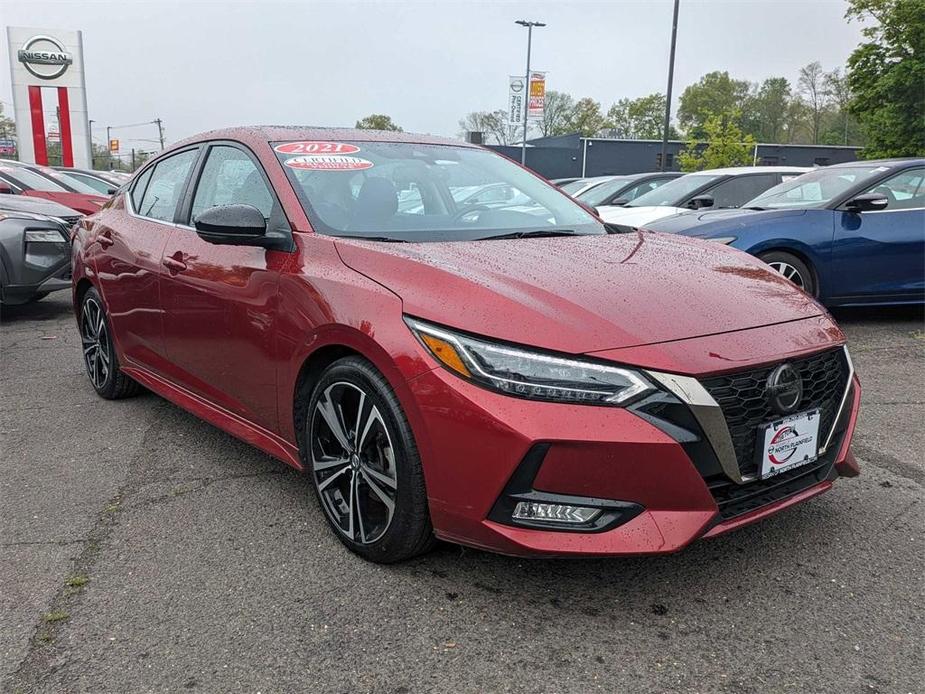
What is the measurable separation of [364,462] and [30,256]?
20.5 feet

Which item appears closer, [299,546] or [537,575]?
[537,575]

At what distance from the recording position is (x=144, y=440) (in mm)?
4051

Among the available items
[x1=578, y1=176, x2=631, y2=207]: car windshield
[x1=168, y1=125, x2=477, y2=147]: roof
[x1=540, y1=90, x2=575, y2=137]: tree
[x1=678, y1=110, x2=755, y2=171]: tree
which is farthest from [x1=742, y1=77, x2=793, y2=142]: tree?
[x1=168, y1=125, x2=477, y2=147]: roof

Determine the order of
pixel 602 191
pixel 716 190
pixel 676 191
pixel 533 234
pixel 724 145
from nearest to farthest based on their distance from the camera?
pixel 533 234 < pixel 716 190 < pixel 676 191 < pixel 602 191 < pixel 724 145

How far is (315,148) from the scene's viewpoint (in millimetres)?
3350

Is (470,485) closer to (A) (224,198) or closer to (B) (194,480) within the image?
(B) (194,480)

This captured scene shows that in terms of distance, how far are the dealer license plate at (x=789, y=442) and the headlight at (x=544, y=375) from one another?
468mm

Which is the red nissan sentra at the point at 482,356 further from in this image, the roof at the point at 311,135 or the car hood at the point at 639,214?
the car hood at the point at 639,214

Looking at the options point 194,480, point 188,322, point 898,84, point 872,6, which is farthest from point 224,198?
point 872,6

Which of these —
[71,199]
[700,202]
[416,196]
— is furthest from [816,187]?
[71,199]

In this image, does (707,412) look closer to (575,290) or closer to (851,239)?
(575,290)

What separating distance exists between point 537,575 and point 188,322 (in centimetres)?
200

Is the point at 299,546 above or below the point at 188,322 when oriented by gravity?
below

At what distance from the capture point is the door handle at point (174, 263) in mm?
3535
